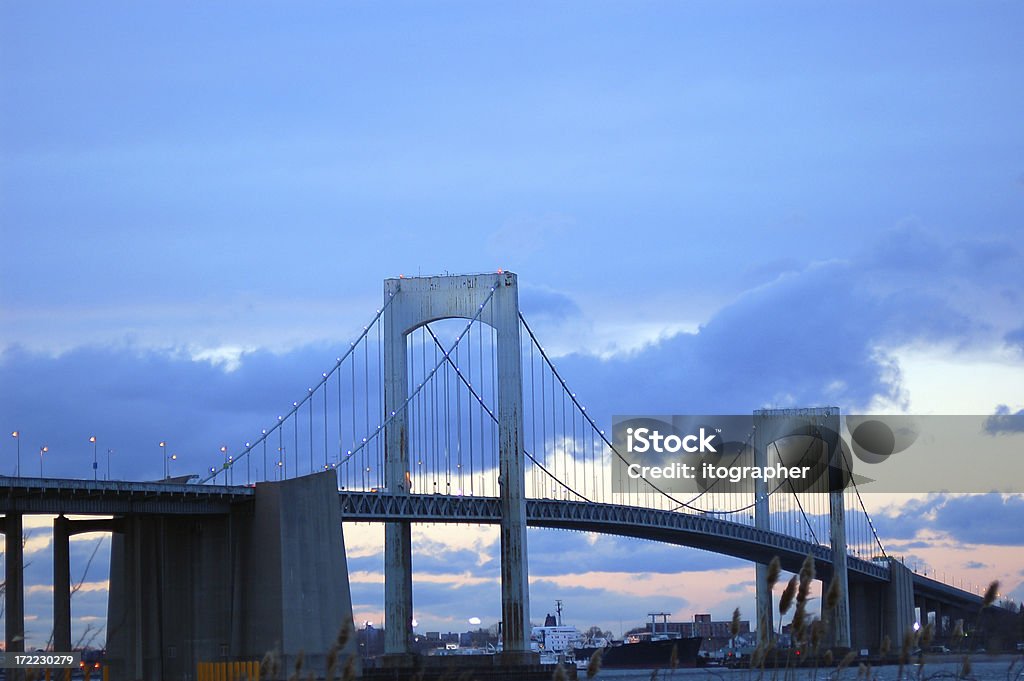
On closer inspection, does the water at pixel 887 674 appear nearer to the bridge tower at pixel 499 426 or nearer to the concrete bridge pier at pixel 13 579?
the bridge tower at pixel 499 426

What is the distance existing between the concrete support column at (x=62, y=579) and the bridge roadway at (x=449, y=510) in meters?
1.96

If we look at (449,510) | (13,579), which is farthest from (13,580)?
(449,510)

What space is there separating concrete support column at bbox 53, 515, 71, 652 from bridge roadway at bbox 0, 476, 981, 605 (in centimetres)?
196

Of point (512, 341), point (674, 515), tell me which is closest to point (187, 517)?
point (512, 341)

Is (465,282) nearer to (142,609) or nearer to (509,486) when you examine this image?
(509,486)

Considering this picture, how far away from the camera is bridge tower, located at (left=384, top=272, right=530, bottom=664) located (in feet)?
211

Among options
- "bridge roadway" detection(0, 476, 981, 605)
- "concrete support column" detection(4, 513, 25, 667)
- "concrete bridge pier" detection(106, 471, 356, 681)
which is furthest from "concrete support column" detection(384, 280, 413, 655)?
"concrete support column" detection(4, 513, 25, 667)

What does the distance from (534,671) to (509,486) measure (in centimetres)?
742

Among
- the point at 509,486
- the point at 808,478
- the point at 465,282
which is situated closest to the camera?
the point at 509,486

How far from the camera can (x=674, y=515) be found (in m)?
74.7

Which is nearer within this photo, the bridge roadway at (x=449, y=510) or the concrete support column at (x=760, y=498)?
the bridge roadway at (x=449, y=510)

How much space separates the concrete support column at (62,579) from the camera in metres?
43.8

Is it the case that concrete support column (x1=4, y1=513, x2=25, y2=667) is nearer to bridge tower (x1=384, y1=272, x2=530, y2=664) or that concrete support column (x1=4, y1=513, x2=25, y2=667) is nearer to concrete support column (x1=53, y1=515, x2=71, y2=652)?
concrete support column (x1=53, y1=515, x2=71, y2=652)

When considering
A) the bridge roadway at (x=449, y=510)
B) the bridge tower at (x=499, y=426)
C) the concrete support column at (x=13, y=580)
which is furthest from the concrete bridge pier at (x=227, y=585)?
the bridge tower at (x=499, y=426)
